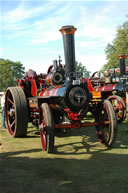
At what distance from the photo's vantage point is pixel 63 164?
152 inches

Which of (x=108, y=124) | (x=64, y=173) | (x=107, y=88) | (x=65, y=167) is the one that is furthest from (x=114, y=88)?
(x=64, y=173)

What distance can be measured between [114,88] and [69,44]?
3.95 metres

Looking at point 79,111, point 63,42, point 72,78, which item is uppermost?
point 63,42

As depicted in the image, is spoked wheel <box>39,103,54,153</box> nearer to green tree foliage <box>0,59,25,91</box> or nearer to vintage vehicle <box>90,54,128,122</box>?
vintage vehicle <box>90,54,128,122</box>

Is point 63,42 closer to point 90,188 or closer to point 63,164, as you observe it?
point 63,164

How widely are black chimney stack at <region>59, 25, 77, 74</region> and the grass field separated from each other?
5.89 ft

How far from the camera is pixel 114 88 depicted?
8.67 metres

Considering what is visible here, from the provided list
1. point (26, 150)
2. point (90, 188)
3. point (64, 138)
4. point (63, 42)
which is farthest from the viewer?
point (64, 138)

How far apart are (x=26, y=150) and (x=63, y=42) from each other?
2.45 meters

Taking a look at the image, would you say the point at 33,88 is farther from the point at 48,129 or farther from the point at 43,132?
the point at 48,129

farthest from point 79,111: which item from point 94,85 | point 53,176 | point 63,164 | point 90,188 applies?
point 94,85

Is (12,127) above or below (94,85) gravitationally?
below

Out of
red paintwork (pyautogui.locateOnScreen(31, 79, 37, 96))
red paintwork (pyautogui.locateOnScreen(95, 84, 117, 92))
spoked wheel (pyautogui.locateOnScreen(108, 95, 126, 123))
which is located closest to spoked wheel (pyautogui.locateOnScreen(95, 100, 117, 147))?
red paintwork (pyautogui.locateOnScreen(31, 79, 37, 96))

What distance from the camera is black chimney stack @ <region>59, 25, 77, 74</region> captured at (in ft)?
16.9
